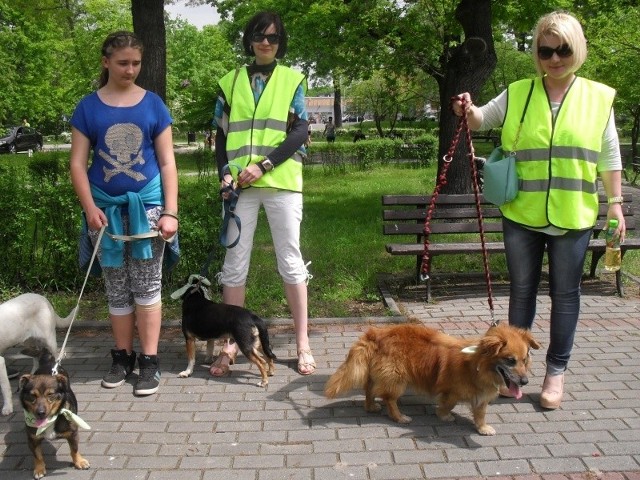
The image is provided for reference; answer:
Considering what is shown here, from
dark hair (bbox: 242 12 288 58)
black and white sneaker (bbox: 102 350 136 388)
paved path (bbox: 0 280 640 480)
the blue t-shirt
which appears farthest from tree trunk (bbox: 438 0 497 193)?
black and white sneaker (bbox: 102 350 136 388)

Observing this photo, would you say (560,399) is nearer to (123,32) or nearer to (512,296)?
(512,296)

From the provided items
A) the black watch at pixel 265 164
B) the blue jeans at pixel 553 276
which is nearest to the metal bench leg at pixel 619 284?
the blue jeans at pixel 553 276

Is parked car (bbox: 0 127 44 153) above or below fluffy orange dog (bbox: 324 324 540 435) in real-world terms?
above

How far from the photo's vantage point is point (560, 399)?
13.0ft

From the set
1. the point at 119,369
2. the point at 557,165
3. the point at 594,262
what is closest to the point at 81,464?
the point at 119,369

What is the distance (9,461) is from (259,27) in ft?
10.0

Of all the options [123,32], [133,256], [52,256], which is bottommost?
[52,256]

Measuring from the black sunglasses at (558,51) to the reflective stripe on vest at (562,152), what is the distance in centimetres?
21

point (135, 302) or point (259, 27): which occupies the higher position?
point (259, 27)

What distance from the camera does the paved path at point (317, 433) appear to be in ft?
10.7

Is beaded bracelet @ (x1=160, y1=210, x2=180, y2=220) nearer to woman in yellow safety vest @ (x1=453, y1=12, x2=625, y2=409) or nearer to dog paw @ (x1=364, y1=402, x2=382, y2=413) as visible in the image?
dog paw @ (x1=364, y1=402, x2=382, y2=413)

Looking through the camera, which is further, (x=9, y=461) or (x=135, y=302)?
(x=135, y=302)

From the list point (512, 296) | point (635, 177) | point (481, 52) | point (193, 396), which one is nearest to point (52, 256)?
point (193, 396)

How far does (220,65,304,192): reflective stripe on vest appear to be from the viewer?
4242 mm
